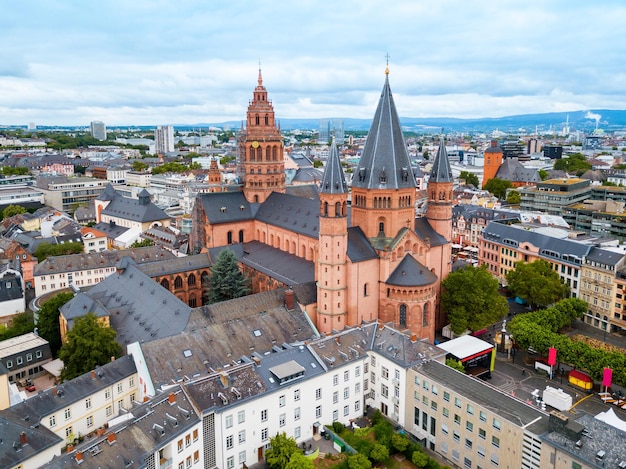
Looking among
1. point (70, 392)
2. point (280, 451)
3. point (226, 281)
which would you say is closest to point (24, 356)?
point (70, 392)

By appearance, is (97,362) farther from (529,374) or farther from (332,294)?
(529,374)

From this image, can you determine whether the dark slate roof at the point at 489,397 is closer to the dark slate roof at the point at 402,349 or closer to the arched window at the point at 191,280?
the dark slate roof at the point at 402,349

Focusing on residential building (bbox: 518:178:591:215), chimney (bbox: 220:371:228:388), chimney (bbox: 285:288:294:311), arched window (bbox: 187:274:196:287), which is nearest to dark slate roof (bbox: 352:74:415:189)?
chimney (bbox: 285:288:294:311)

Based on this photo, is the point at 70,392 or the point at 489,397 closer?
the point at 489,397

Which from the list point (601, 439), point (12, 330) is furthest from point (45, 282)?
point (601, 439)

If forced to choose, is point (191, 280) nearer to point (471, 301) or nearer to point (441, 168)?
point (441, 168)

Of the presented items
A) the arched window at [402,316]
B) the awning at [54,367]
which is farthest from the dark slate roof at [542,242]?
the awning at [54,367]
